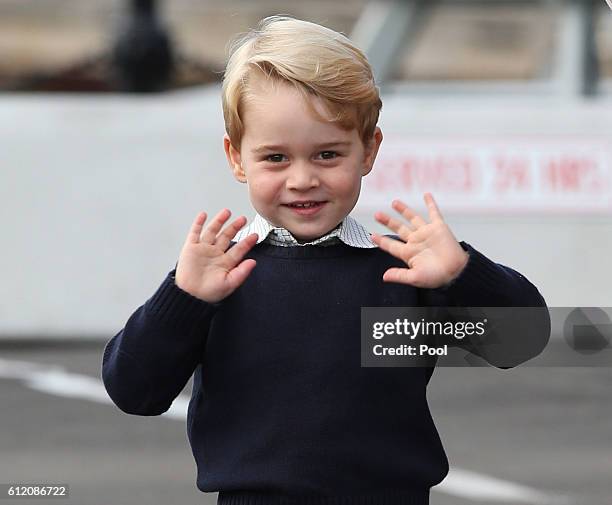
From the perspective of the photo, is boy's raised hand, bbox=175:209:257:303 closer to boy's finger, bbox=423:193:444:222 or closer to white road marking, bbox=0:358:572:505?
boy's finger, bbox=423:193:444:222

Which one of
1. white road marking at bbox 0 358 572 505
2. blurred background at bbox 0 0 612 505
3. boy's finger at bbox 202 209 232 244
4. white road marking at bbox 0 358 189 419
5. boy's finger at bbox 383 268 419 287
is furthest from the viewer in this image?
blurred background at bbox 0 0 612 505

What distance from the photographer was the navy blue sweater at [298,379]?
283 centimetres

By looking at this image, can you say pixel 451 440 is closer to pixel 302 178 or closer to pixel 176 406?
pixel 176 406

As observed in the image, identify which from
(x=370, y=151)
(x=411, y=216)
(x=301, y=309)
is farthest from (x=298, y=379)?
(x=370, y=151)

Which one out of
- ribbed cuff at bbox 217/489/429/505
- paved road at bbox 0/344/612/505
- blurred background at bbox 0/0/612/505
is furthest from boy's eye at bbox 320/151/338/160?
blurred background at bbox 0/0/612/505

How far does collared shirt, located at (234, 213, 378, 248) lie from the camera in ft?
9.63

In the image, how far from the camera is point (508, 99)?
9.86 meters

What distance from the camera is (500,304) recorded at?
2.88 metres

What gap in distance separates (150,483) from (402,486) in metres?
3.39

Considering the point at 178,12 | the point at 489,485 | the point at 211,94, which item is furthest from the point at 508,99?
the point at 178,12

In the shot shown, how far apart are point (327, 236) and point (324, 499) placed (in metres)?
0.45

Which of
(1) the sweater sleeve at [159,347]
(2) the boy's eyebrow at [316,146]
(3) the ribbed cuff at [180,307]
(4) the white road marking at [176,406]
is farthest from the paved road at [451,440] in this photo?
(2) the boy's eyebrow at [316,146]

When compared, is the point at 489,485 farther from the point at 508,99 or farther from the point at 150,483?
the point at 508,99

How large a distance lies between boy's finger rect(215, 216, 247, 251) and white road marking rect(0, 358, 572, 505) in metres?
3.26
